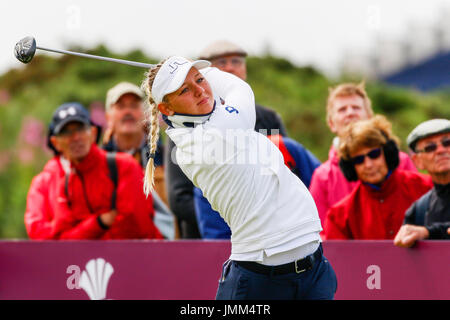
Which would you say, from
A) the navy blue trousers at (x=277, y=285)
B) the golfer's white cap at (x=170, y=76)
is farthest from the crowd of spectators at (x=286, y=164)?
the golfer's white cap at (x=170, y=76)

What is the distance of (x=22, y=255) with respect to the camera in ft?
17.1

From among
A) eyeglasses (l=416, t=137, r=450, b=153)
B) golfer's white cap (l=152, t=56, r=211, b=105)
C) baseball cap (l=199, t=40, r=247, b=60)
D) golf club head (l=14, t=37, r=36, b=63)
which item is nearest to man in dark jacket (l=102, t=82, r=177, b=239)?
baseball cap (l=199, t=40, r=247, b=60)

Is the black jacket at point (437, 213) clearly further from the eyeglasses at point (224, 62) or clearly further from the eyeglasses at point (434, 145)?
the eyeglasses at point (224, 62)

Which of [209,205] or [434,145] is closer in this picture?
[434,145]

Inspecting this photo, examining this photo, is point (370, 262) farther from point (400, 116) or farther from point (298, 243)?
point (400, 116)

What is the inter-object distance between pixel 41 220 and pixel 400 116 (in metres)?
9.01

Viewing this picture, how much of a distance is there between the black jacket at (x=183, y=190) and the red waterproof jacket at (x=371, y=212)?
0.83 meters

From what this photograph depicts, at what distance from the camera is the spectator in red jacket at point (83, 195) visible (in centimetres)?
521

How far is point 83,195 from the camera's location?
5258mm

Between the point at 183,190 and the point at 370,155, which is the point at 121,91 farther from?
the point at 370,155

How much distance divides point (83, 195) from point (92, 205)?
10 cm

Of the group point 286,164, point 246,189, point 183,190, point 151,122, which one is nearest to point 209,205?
point 183,190

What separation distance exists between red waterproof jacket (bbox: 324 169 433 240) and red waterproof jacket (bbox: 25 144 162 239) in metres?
1.44

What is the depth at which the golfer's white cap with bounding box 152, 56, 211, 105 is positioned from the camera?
11.0 feet
